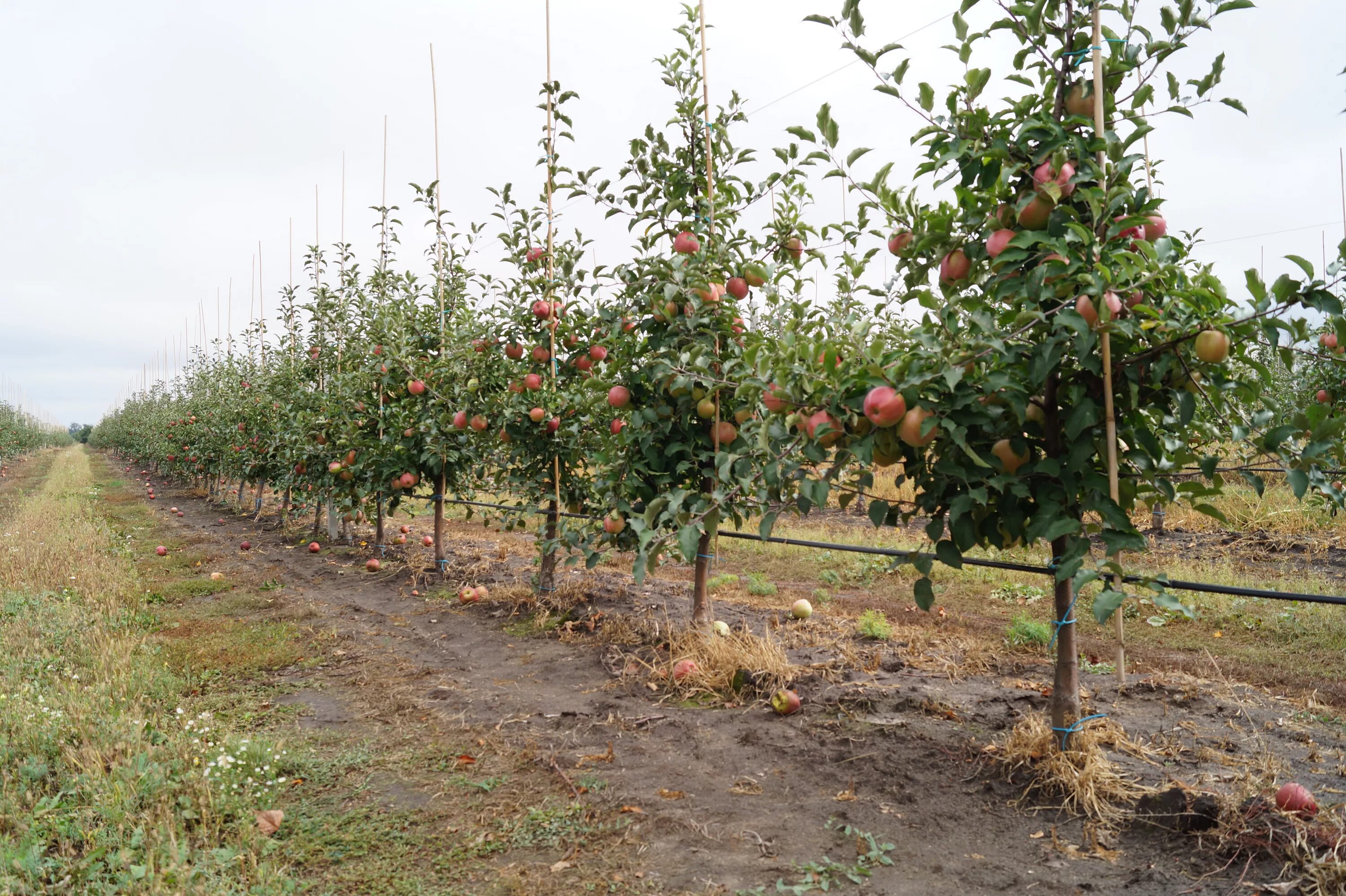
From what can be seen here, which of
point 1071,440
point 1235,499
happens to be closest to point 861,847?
point 1071,440

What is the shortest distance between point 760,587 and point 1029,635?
2719 millimetres

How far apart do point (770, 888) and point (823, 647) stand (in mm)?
2600

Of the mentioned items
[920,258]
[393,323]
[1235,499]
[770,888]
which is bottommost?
[770,888]

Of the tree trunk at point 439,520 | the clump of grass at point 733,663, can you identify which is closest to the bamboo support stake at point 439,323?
the tree trunk at point 439,520

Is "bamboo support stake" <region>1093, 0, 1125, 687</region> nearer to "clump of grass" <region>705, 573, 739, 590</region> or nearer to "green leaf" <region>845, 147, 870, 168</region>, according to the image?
"green leaf" <region>845, 147, 870, 168</region>

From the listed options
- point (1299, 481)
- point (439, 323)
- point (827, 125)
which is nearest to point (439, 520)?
point (439, 323)

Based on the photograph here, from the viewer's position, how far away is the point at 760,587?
25.6 feet

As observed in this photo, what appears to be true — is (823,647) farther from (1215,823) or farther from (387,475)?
Answer: (387,475)

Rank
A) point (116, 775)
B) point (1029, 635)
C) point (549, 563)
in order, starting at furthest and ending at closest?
point (549, 563), point (1029, 635), point (116, 775)

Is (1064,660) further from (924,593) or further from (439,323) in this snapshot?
(439,323)

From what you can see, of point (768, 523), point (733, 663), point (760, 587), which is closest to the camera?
point (768, 523)

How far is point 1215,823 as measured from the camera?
104 inches

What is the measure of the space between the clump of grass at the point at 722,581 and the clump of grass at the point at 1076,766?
4518 millimetres

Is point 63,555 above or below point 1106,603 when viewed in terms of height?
below
